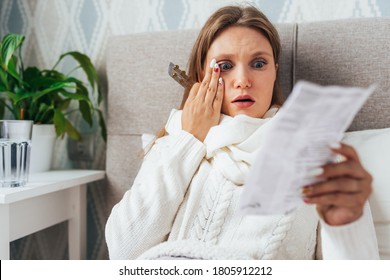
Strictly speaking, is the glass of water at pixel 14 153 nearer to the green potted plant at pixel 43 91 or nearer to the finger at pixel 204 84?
the green potted plant at pixel 43 91

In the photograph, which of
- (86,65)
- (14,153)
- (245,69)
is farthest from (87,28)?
(245,69)

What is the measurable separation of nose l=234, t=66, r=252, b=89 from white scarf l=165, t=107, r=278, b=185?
0.07 m

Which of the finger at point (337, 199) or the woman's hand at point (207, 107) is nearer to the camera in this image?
the finger at point (337, 199)

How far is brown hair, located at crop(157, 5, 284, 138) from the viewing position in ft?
3.01

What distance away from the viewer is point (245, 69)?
87 cm

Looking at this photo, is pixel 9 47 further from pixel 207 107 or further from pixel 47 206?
pixel 207 107

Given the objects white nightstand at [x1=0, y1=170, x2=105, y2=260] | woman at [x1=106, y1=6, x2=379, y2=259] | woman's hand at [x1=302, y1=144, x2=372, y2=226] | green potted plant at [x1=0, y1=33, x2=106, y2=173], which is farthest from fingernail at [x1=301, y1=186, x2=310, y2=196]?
green potted plant at [x1=0, y1=33, x2=106, y2=173]

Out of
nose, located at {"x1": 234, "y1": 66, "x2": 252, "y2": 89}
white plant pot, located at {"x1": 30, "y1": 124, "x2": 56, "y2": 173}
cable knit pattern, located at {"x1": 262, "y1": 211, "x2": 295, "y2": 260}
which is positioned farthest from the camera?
white plant pot, located at {"x1": 30, "y1": 124, "x2": 56, "y2": 173}

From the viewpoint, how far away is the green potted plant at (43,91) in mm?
1089

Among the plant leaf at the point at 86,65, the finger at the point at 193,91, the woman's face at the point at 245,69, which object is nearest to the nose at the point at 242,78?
the woman's face at the point at 245,69

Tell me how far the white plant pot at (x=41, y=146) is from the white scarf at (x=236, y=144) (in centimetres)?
55

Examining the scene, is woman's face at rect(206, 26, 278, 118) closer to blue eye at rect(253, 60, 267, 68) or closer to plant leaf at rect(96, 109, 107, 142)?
blue eye at rect(253, 60, 267, 68)

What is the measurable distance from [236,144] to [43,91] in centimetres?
58

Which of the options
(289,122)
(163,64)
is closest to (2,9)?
(163,64)
